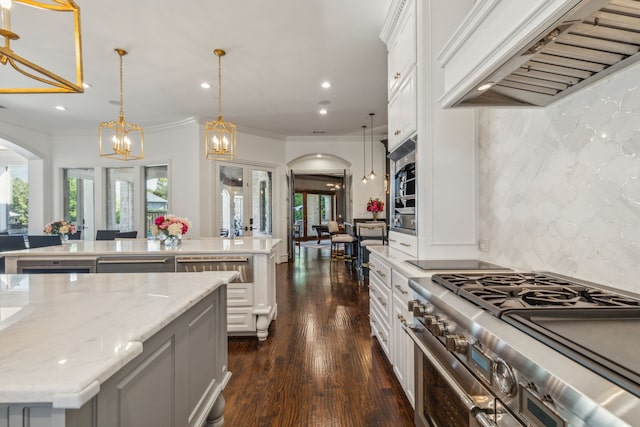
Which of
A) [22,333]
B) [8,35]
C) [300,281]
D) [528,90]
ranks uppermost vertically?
[8,35]

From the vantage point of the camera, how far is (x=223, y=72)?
411 cm

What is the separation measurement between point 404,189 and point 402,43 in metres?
1.21

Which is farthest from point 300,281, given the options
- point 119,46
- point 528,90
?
point 528,90

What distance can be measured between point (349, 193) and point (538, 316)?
6954 millimetres

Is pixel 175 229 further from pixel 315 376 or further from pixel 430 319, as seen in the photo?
pixel 430 319

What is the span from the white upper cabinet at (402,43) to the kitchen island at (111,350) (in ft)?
6.66

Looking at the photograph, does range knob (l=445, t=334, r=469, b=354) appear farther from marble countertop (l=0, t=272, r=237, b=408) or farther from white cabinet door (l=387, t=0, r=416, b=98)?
white cabinet door (l=387, t=0, r=416, b=98)

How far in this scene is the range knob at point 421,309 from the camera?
1321 millimetres

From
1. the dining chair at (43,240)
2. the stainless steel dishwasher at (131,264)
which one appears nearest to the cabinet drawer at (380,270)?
the stainless steel dishwasher at (131,264)

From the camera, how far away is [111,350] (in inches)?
30.3

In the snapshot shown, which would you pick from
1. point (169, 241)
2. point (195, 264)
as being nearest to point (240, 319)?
point (195, 264)

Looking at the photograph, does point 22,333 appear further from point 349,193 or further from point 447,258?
point 349,193

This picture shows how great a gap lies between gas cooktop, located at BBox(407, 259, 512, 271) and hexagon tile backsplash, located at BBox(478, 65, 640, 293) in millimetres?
123

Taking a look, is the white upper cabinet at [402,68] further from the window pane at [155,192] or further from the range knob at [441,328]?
the window pane at [155,192]
